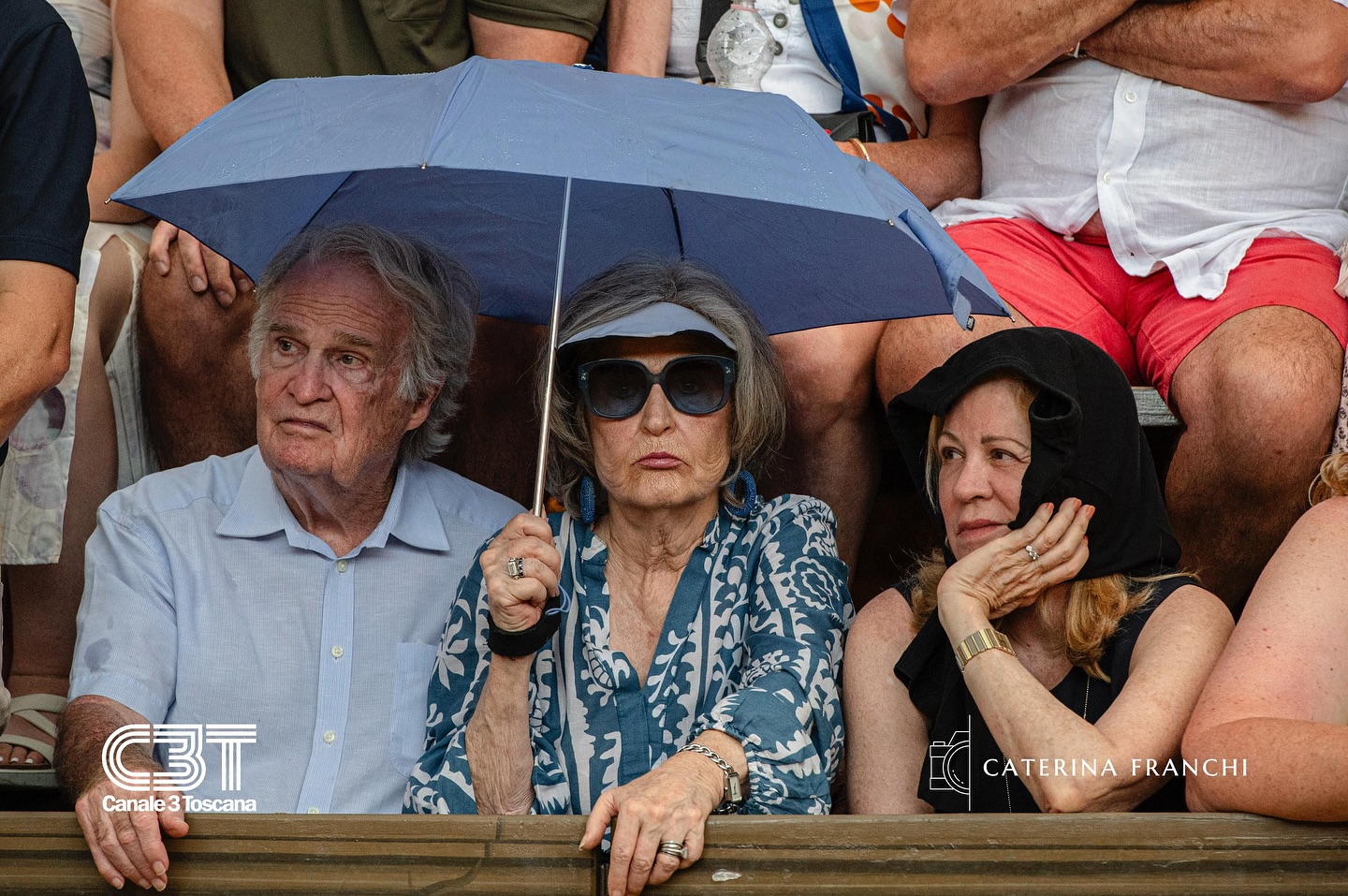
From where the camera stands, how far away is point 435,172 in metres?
2.97

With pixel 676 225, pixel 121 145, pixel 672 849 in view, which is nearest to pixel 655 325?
pixel 676 225

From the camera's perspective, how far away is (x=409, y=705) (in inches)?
109

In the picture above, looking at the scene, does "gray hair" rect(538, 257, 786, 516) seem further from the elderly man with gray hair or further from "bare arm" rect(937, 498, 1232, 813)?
"bare arm" rect(937, 498, 1232, 813)

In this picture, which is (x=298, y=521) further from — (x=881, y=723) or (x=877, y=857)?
(x=877, y=857)

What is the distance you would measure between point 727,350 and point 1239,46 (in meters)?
1.36

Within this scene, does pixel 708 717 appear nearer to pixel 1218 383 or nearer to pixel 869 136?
pixel 1218 383

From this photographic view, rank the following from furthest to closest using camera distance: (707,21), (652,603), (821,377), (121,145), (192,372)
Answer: (707,21), (121,145), (192,372), (821,377), (652,603)

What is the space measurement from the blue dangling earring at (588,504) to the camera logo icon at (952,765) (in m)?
0.86

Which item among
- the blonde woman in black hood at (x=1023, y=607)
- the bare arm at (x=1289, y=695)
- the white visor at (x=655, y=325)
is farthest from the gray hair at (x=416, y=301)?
the bare arm at (x=1289, y=695)

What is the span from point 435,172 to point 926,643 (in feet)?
4.82

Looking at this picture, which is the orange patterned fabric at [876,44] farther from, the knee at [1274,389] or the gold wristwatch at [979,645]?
the gold wristwatch at [979,645]

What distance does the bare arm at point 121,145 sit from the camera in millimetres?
3561

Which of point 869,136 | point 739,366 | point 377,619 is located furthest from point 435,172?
point 869,136

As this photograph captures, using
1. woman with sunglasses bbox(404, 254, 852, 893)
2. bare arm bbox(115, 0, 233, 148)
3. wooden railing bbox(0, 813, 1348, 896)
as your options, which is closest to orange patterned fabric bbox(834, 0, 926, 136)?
woman with sunglasses bbox(404, 254, 852, 893)
